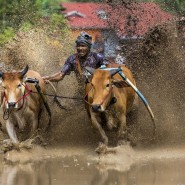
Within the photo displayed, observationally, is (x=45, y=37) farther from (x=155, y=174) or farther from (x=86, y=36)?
(x=155, y=174)

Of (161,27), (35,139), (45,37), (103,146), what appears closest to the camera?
(103,146)

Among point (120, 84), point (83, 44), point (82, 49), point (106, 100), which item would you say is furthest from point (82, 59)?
point (106, 100)

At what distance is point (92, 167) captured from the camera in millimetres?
13430

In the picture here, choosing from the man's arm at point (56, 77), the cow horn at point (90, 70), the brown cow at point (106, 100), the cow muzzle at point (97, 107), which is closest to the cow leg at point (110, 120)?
the brown cow at point (106, 100)

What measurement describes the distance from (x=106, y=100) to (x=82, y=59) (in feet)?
6.50

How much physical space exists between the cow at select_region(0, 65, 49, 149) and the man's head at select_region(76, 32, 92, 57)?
39.9 inches

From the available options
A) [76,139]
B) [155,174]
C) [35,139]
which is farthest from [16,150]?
[155,174]

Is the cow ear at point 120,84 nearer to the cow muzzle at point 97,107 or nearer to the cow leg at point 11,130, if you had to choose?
the cow muzzle at point 97,107

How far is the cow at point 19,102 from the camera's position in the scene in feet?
47.9

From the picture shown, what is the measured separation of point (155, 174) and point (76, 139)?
4014 mm

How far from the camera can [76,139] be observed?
16.2 m

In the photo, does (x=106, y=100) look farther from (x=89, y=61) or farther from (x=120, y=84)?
(x=89, y=61)

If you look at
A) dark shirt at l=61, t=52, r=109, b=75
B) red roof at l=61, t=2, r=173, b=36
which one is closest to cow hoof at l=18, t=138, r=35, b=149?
dark shirt at l=61, t=52, r=109, b=75

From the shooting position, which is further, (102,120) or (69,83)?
(69,83)
